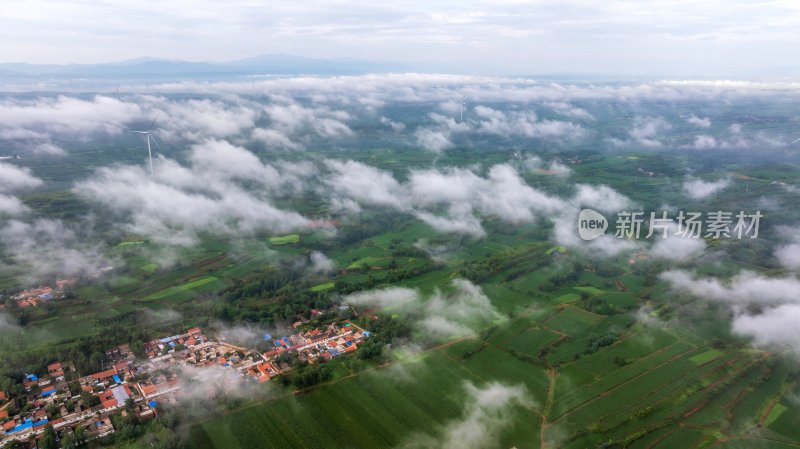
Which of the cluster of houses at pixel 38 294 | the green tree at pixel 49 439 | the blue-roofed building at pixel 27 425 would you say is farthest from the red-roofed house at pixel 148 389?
the cluster of houses at pixel 38 294

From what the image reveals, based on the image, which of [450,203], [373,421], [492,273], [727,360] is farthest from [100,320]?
[450,203]

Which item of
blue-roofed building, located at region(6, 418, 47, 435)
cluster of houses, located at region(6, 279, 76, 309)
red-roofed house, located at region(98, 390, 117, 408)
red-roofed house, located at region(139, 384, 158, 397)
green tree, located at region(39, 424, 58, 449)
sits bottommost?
cluster of houses, located at region(6, 279, 76, 309)

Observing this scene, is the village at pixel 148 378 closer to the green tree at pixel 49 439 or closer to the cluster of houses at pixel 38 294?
the green tree at pixel 49 439

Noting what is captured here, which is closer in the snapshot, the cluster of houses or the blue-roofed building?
the blue-roofed building

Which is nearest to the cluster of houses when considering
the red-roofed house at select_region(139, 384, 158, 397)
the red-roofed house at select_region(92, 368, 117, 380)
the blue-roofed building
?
the red-roofed house at select_region(92, 368, 117, 380)

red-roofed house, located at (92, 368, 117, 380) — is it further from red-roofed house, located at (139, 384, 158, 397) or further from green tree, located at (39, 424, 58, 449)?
green tree, located at (39, 424, 58, 449)

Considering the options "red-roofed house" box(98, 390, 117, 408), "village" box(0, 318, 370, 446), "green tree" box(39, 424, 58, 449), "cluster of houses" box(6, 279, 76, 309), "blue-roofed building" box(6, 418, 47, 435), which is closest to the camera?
"green tree" box(39, 424, 58, 449)

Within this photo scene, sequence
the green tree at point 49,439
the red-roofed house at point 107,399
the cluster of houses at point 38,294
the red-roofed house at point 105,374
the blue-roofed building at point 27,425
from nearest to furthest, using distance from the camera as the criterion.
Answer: the green tree at point 49,439 < the blue-roofed building at point 27,425 < the red-roofed house at point 107,399 < the red-roofed house at point 105,374 < the cluster of houses at point 38,294

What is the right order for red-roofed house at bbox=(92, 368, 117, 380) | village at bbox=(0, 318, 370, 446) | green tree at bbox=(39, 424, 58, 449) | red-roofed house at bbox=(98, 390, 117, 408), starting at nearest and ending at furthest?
green tree at bbox=(39, 424, 58, 449) < village at bbox=(0, 318, 370, 446) < red-roofed house at bbox=(98, 390, 117, 408) < red-roofed house at bbox=(92, 368, 117, 380)

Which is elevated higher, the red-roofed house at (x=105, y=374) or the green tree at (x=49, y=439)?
the green tree at (x=49, y=439)

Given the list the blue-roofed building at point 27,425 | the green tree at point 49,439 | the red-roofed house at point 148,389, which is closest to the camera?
the green tree at point 49,439
